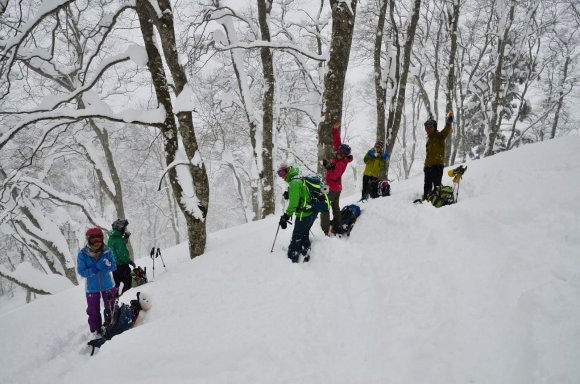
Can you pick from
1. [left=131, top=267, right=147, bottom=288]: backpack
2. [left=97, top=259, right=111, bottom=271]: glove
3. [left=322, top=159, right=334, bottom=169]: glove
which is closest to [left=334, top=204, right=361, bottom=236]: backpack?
[left=322, top=159, right=334, bottom=169]: glove

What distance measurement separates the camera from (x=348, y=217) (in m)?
5.74

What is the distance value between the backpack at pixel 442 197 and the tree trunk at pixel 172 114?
425 centimetres

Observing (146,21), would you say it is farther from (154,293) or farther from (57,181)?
(57,181)

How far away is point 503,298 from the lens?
2.99 meters

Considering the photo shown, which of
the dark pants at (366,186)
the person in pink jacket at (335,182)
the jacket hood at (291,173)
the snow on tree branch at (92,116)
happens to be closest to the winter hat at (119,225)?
the snow on tree branch at (92,116)

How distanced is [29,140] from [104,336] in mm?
12056

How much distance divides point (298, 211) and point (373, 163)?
3.33m

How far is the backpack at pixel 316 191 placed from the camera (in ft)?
15.9

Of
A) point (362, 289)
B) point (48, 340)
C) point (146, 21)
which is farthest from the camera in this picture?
point (146, 21)

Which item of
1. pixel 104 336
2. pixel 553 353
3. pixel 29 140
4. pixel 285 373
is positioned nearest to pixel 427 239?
pixel 553 353

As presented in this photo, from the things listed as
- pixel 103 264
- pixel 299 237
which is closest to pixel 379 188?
pixel 299 237

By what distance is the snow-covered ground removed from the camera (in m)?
2.70

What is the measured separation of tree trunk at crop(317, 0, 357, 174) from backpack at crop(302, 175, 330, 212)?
1229mm

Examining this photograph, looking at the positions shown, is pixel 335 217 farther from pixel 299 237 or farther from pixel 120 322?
pixel 120 322
